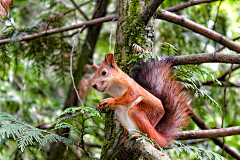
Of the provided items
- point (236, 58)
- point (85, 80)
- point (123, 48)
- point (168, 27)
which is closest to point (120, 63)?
point (123, 48)

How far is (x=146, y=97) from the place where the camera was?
1.38 metres

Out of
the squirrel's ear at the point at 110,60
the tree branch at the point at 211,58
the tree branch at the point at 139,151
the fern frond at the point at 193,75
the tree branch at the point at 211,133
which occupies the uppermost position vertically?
the squirrel's ear at the point at 110,60

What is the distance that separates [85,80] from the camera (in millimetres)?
2854

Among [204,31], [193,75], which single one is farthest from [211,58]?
[204,31]

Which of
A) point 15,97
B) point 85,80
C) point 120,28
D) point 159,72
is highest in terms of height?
point 120,28

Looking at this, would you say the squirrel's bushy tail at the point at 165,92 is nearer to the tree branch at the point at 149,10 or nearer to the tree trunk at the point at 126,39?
the tree trunk at the point at 126,39

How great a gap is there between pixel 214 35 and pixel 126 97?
968mm

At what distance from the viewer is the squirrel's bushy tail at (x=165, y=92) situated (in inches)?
59.9

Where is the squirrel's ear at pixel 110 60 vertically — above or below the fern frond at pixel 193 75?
above

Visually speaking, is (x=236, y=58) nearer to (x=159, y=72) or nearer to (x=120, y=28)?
(x=159, y=72)

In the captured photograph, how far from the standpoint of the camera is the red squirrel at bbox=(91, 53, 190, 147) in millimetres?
1337

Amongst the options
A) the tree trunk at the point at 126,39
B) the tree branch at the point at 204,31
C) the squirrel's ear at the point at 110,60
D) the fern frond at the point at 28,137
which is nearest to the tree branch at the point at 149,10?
the tree trunk at the point at 126,39

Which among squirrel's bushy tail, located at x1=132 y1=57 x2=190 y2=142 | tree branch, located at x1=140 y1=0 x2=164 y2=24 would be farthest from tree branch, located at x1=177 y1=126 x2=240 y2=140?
tree branch, located at x1=140 y1=0 x2=164 y2=24

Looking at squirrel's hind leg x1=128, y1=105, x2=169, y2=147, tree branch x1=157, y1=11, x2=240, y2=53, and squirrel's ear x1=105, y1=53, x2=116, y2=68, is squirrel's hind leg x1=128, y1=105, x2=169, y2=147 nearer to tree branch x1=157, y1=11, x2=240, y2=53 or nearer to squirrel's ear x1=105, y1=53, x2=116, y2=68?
squirrel's ear x1=105, y1=53, x2=116, y2=68
